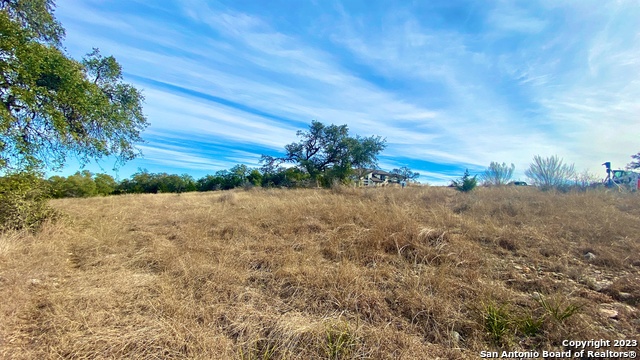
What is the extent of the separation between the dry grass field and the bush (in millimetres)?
528

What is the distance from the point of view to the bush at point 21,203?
4.50 meters

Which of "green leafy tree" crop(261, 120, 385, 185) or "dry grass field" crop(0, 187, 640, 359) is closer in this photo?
"dry grass field" crop(0, 187, 640, 359)

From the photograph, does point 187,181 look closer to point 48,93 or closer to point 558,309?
point 48,93

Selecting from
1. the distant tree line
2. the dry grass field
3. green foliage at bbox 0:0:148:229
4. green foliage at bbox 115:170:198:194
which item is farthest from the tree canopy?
green foliage at bbox 115:170:198:194

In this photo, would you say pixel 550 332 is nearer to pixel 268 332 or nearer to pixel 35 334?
pixel 268 332

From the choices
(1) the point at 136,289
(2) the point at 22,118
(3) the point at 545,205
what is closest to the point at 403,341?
(1) the point at 136,289

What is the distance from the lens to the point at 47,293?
256cm

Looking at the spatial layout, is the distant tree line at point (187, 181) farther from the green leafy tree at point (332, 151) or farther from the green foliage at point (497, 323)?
the green foliage at point (497, 323)

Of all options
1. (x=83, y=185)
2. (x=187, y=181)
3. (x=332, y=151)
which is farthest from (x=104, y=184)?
(x=332, y=151)

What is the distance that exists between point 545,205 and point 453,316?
6.32 meters

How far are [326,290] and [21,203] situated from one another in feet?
22.1

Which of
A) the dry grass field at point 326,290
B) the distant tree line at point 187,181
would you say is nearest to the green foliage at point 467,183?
the dry grass field at point 326,290

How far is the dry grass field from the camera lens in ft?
6.02

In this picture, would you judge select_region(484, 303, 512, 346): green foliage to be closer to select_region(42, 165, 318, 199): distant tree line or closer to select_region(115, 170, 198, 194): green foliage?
select_region(42, 165, 318, 199): distant tree line
